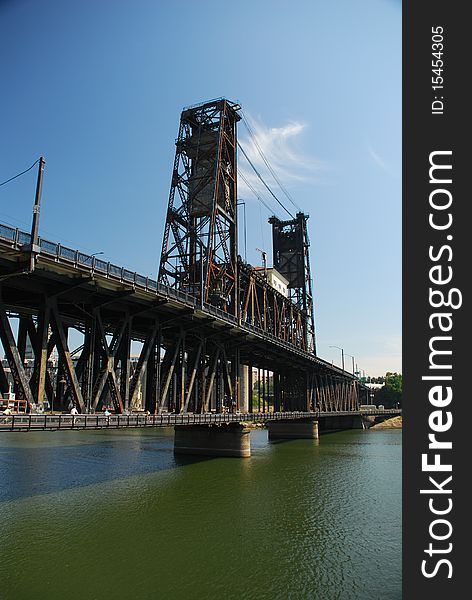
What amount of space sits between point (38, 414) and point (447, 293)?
20821 mm

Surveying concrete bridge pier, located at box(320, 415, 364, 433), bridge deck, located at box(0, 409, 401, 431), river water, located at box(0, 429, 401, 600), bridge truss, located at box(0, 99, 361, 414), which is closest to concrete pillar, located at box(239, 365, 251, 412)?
bridge truss, located at box(0, 99, 361, 414)

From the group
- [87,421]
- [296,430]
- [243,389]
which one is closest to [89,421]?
[87,421]

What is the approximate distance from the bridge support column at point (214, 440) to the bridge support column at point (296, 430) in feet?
108

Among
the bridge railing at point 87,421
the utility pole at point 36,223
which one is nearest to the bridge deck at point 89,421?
the bridge railing at point 87,421

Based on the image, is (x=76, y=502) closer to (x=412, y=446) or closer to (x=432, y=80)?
(x=412, y=446)

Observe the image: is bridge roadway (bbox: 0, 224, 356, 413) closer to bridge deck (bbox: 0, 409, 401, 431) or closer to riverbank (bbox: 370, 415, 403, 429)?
bridge deck (bbox: 0, 409, 401, 431)

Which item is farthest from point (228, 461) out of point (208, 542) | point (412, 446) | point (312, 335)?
point (312, 335)

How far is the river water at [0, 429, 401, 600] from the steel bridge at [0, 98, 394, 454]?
18.9ft

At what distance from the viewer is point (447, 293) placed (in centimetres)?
1120

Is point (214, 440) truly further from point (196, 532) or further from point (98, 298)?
point (196, 532)

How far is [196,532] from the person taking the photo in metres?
24.7

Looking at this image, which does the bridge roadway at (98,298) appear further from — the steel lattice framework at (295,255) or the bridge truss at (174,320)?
the steel lattice framework at (295,255)

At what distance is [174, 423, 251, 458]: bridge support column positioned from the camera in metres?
54.5

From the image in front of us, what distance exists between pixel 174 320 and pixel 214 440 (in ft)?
65.9
